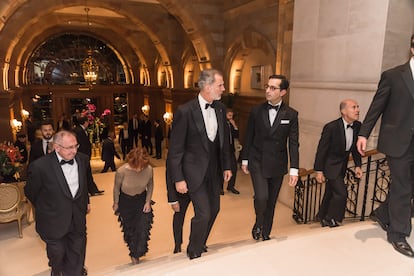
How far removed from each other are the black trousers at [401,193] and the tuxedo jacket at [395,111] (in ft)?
0.26

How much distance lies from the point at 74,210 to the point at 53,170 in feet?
1.38

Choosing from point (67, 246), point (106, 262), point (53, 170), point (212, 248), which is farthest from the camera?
point (106, 262)

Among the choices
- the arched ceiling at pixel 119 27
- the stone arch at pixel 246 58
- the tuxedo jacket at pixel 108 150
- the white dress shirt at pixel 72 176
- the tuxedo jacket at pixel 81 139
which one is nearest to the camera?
the white dress shirt at pixel 72 176

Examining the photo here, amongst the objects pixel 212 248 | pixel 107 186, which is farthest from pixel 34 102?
pixel 212 248

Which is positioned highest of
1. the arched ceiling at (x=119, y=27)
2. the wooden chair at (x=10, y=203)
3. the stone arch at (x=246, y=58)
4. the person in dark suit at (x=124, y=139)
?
the arched ceiling at (x=119, y=27)

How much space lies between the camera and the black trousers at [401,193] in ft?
8.27

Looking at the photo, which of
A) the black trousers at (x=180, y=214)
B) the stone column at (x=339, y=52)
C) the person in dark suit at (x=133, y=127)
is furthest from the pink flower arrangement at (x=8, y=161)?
the person in dark suit at (x=133, y=127)

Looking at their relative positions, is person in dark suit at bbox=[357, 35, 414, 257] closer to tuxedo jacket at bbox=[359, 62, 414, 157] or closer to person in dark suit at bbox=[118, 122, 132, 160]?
tuxedo jacket at bbox=[359, 62, 414, 157]

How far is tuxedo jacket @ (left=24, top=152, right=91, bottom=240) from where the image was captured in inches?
112

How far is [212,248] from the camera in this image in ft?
11.6

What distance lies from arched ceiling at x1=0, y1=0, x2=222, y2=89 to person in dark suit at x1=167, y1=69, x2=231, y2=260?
262 inches

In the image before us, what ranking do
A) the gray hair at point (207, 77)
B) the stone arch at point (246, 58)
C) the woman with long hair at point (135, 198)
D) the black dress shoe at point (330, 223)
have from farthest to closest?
1. the stone arch at point (246, 58)
2. the black dress shoe at point (330, 223)
3. the woman with long hair at point (135, 198)
4. the gray hair at point (207, 77)

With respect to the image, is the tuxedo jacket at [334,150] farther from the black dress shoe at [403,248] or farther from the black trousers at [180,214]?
the black trousers at [180,214]

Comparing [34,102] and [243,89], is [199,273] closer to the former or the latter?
[243,89]
